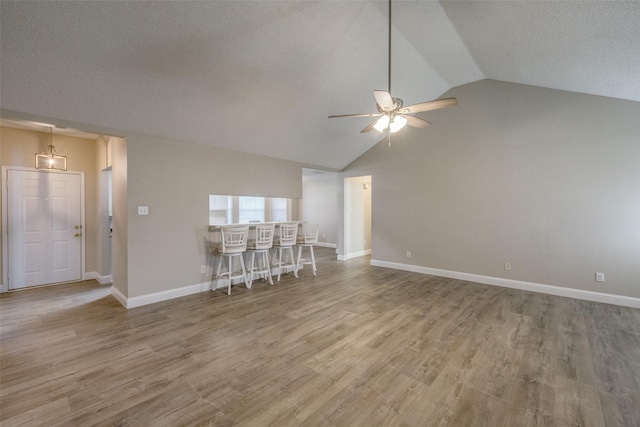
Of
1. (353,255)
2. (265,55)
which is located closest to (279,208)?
(353,255)

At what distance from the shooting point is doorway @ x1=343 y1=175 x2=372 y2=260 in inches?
276

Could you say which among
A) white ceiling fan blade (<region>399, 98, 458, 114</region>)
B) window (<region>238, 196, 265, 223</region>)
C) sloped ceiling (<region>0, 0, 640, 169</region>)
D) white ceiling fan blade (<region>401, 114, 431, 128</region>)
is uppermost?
sloped ceiling (<region>0, 0, 640, 169</region>)

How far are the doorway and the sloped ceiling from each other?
9.25 feet

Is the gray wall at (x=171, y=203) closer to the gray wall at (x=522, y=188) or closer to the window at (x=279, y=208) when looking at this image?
the window at (x=279, y=208)

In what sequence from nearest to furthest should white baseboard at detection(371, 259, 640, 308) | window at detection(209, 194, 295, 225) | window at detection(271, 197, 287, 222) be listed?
white baseboard at detection(371, 259, 640, 308)
window at detection(209, 194, 295, 225)
window at detection(271, 197, 287, 222)

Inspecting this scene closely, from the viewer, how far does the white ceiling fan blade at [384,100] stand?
2402 millimetres

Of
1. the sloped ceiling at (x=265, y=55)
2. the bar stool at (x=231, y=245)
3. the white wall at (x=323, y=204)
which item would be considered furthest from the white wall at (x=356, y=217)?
the bar stool at (x=231, y=245)

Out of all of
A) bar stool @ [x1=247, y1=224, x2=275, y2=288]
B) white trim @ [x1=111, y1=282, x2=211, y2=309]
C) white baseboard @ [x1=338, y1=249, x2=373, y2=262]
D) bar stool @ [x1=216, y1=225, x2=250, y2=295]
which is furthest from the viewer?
white baseboard @ [x1=338, y1=249, x2=373, y2=262]

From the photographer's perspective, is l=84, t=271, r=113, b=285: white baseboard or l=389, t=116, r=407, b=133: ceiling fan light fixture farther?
l=84, t=271, r=113, b=285: white baseboard

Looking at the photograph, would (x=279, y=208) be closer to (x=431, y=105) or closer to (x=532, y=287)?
(x=431, y=105)

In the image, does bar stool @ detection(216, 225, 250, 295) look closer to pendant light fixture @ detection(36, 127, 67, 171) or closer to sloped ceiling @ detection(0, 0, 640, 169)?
sloped ceiling @ detection(0, 0, 640, 169)

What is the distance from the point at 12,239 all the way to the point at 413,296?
6.65 meters

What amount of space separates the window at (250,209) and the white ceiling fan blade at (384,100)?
3.55 metres

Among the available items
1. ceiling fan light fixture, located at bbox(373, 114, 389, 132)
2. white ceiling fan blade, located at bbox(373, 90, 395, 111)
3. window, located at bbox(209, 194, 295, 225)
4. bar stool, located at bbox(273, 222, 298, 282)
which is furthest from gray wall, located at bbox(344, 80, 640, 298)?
white ceiling fan blade, located at bbox(373, 90, 395, 111)
